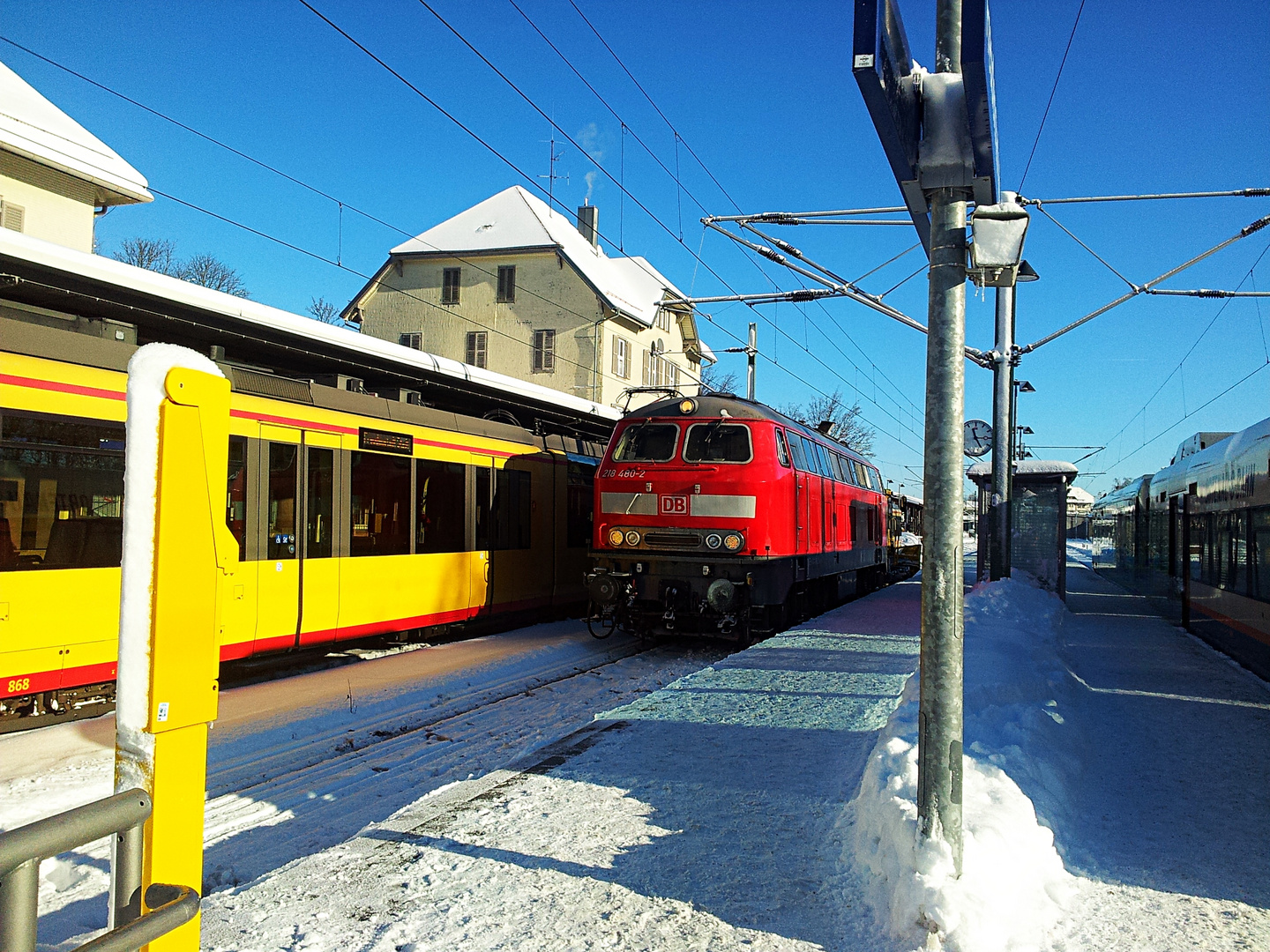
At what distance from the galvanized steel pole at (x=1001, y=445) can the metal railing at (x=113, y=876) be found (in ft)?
53.6

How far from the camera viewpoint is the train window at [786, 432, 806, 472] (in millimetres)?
12969

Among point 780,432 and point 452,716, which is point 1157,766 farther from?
point 780,432

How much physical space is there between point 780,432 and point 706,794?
784cm

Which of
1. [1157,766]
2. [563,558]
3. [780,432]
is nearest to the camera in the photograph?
[1157,766]

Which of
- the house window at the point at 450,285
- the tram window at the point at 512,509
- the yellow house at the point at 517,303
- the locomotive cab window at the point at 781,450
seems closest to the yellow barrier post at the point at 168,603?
the locomotive cab window at the point at 781,450

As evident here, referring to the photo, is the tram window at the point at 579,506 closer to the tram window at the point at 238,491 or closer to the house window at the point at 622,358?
the tram window at the point at 238,491

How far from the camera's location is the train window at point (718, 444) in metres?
12.1

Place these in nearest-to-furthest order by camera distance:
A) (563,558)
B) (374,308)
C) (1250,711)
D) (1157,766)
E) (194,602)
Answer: (194,602) < (1157,766) < (1250,711) < (563,558) < (374,308)

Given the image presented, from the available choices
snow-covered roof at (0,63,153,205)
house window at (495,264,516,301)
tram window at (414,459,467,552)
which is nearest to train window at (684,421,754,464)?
tram window at (414,459,467,552)

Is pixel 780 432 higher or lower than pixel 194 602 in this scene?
higher

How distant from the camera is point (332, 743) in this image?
24.1 ft

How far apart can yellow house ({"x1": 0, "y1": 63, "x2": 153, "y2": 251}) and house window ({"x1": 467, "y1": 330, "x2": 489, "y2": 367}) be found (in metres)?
16.2

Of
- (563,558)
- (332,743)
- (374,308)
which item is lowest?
(332,743)

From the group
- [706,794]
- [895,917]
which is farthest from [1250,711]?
[895,917]
